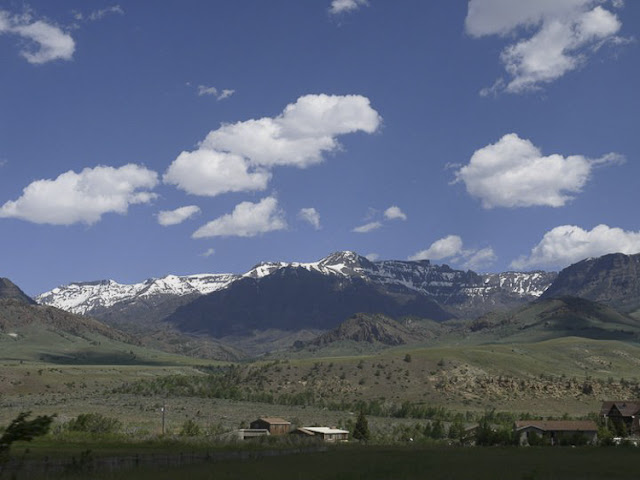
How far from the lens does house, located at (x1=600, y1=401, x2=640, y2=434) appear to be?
133000 millimetres

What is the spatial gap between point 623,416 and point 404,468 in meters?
90.7

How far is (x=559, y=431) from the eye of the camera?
12094 cm

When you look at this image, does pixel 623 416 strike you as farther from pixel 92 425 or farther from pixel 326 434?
pixel 92 425

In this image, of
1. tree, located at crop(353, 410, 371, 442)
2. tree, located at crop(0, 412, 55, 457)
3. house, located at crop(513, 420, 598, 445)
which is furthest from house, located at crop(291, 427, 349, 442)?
tree, located at crop(0, 412, 55, 457)

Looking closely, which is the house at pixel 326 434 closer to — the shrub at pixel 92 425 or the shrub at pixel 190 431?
the shrub at pixel 190 431

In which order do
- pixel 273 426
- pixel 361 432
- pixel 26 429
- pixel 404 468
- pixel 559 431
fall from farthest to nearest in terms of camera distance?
pixel 273 426 → pixel 559 431 → pixel 361 432 → pixel 404 468 → pixel 26 429

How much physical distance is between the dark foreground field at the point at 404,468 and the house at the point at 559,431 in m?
36.3

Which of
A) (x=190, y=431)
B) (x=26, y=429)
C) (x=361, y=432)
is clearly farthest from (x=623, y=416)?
(x=26, y=429)

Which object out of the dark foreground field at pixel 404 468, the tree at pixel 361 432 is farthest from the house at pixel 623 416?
the dark foreground field at pixel 404 468

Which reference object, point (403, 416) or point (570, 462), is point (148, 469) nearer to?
point (570, 462)

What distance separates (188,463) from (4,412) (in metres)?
91.8

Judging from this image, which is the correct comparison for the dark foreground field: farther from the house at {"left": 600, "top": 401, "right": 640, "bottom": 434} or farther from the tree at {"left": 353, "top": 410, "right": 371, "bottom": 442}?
the house at {"left": 600, "top": 401, "right": 640, "bottom": 434}

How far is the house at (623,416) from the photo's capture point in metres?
133

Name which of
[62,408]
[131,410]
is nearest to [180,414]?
[131,410]
